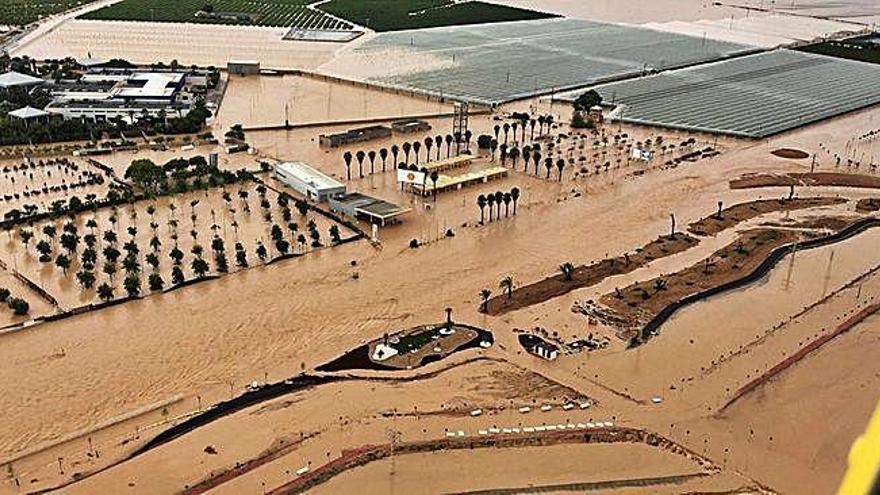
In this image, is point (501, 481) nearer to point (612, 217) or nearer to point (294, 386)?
point (294, 386)

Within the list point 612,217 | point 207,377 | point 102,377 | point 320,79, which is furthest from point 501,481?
point 320,79

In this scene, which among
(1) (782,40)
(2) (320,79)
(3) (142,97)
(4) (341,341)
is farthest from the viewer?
(1) (782,40)

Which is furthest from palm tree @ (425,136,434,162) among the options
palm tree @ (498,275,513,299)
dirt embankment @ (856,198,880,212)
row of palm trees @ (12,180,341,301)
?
dirt embankment @ (856,198,880,212)

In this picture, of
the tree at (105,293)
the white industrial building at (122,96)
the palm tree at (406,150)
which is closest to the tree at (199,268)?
the tree at (105,293)

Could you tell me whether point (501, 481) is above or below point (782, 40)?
below

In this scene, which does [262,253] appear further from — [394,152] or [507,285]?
[394,152]

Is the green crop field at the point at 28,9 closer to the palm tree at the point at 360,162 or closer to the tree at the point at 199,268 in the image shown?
the palm tree at the point at 360,162
